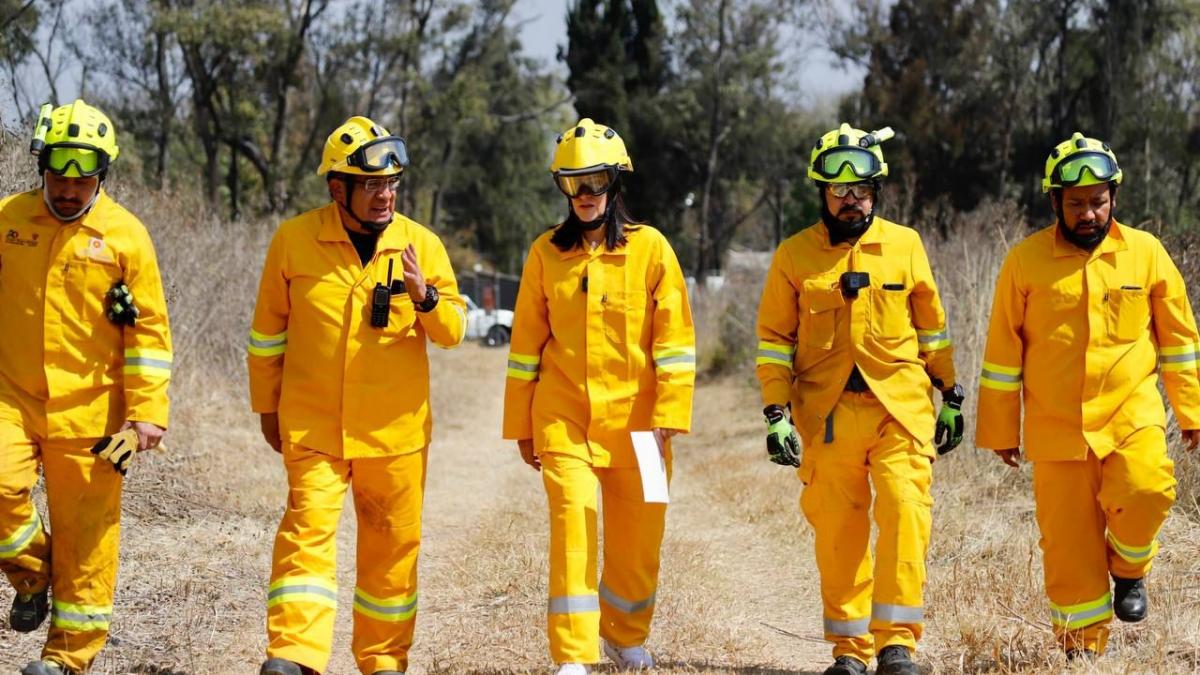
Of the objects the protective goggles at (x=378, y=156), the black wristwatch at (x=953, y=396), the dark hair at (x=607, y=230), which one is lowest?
the black wristwatch at (x=953, y=396)

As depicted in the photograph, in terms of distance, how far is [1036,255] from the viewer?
5930mm

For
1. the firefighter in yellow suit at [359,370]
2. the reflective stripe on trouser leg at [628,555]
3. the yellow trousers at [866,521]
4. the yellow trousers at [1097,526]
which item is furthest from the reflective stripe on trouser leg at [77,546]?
the yellow trousers at [1097,526]

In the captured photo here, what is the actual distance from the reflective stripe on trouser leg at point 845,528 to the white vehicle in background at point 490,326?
32.0 metres

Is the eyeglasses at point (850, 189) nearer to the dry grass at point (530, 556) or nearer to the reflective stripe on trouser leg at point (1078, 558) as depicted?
the reflective stripe on trouser leg at point (1078, 558)

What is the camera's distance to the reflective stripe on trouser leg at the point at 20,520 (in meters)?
5.36

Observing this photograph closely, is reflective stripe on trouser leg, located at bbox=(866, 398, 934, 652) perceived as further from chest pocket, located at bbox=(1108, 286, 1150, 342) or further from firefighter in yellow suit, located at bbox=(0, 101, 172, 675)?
firefighter in yellow suit, located at bbox=(0, 101, 172, 675)

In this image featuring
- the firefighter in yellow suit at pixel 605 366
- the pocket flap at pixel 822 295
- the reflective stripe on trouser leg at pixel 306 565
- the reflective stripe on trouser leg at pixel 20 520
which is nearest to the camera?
the reflective stripe on trouser leg at pixel 306 565

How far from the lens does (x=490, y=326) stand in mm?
38906

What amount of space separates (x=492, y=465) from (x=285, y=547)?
8.37 meters

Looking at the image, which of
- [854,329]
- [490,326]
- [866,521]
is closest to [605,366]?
[854,329]

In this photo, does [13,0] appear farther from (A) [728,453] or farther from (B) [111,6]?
(A) [728,453]

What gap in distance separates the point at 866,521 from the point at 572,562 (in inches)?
52.1

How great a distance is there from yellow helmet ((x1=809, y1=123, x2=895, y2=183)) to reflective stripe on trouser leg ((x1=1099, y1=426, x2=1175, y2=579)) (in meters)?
1.55

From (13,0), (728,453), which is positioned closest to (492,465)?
(728,453)
